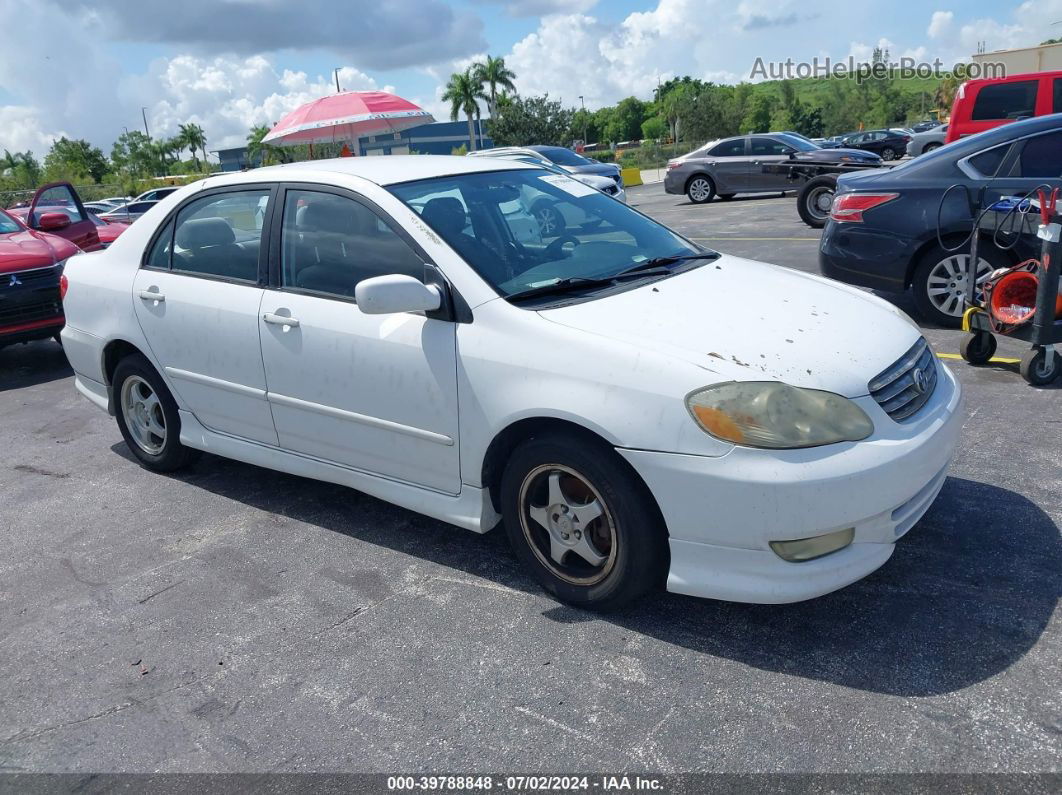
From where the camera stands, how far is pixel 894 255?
6.74 metres

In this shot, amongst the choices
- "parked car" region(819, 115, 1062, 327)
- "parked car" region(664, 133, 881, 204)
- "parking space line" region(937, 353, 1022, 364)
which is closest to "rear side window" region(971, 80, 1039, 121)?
"parked car" region(664, 133, 881, 204)

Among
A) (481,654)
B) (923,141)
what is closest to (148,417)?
(481,654)

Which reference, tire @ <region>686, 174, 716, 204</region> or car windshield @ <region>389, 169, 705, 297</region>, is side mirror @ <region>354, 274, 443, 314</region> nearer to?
car windshield @ <region>389, 169, 705, 297</region>

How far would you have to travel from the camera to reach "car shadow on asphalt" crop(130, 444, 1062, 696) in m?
2.84

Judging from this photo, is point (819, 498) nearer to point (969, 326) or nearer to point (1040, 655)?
point (1040, 655)

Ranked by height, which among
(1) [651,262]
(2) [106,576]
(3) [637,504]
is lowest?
(2) [106,576]

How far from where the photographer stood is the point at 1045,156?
6414mm

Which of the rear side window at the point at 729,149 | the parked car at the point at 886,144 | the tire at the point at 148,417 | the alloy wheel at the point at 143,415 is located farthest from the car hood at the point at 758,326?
the parked car at the point at 886,144

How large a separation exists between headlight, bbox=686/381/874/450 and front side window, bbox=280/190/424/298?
139 cm

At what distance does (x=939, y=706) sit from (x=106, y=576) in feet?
10.9

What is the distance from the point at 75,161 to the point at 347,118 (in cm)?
6578

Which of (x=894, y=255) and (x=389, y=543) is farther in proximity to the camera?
(x=894, y=255)

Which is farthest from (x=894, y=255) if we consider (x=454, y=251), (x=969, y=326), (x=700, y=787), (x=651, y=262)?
(x=700, y=787)

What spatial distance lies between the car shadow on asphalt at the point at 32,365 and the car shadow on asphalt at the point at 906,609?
5.24 m
